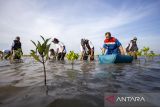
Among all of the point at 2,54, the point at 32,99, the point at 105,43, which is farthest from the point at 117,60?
the point at 2,54

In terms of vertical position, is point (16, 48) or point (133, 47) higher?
point (133, 47)

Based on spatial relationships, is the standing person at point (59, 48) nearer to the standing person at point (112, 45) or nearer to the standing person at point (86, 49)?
the standing person at point (86, 49)

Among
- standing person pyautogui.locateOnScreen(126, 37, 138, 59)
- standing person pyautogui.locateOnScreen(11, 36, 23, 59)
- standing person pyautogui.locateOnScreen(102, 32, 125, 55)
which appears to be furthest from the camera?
standing person pyautogui.locateOnScreen(126, 37, 138, 59)

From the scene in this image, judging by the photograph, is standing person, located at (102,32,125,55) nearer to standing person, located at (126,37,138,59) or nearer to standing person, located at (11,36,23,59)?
standing person, located at (126,37,138,59)

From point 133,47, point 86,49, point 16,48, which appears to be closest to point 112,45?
point 86,49

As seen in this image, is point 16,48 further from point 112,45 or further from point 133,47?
point 133,47

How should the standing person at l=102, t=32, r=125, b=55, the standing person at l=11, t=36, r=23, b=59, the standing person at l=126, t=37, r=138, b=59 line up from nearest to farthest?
the standing person at l=102, t=32, r=125, b=55
the standing person at l=11, t=36, r=23, b=59
the standing person at l=126, t=37, r=138, b=59

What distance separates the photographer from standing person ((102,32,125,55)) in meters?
12.0

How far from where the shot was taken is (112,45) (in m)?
12.1

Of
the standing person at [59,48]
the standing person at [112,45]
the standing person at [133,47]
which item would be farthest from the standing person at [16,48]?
the standing person at [133,47]

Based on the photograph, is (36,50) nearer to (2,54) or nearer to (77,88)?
(77,88)

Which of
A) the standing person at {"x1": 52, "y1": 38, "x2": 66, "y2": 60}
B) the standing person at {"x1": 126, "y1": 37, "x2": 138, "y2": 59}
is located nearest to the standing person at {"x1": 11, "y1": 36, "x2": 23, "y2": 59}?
the standing person at {"x1": 52, "y1": 38, "x2": 66, "y2": 60}

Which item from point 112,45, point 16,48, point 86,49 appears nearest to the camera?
point 112,45

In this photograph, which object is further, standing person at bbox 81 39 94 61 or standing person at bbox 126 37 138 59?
standing person at bbox 126 37 138 59
